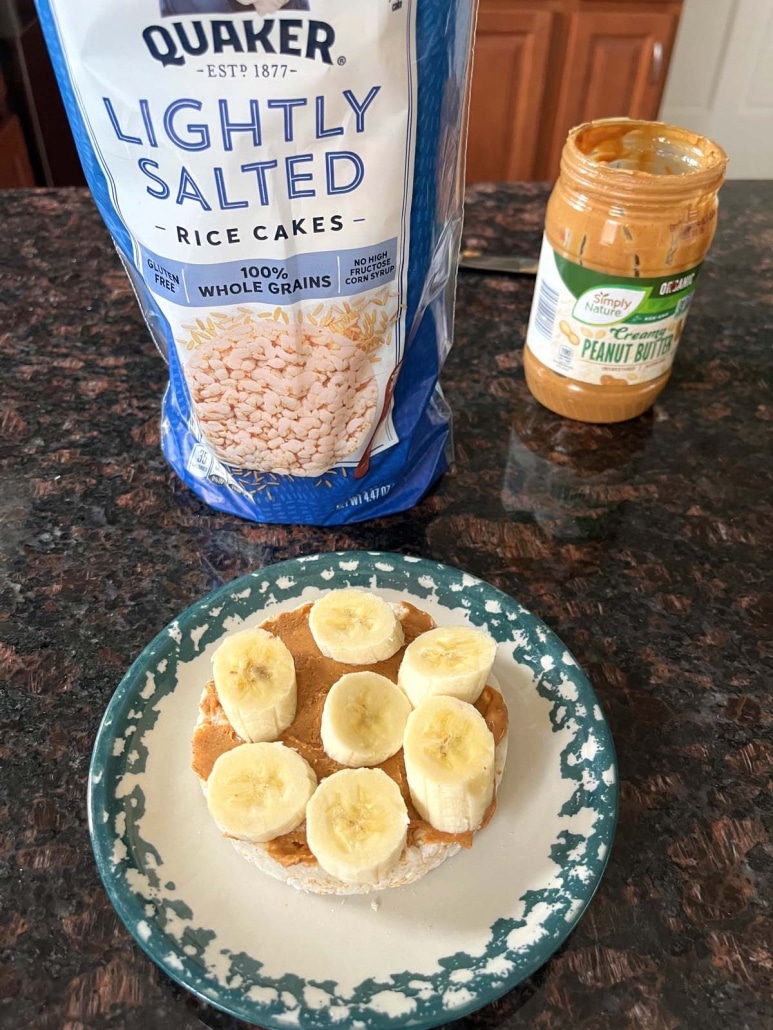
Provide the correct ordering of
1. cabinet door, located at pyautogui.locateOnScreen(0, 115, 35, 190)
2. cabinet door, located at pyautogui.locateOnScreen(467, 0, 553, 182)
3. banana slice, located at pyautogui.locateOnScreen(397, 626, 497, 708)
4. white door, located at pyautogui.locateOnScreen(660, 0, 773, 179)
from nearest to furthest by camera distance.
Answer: banana slice, located at pyautogui.locateOnScreen(397, 626, 497, 708), cabinet door, located at pyautogui.locateOnScreen(0, 115, 35, 190), cabinet door, located at pyautogui.locateOnScreen(467, 0, 553, 182), white door, located at pyautogui.locateOnScreen(660, 0, 773, 179)

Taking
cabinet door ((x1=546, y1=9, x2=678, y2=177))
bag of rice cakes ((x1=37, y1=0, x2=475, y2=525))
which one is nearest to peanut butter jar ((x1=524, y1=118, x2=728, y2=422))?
bag of rice cakes ((x1=37, y1=0, x2=475, y2=525))

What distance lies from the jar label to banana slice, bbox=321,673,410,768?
44 centimetres

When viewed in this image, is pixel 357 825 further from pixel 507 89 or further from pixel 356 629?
pixel 507 89

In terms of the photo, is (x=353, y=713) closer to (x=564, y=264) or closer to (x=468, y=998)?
(x=468, y=998)

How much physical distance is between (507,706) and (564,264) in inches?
17.8

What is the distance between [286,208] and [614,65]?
6.21 ft

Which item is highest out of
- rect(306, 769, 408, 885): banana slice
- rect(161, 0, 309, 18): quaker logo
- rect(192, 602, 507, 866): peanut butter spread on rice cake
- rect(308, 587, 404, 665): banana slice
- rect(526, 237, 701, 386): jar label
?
rect(161, 0, 309, 18): quaker logo

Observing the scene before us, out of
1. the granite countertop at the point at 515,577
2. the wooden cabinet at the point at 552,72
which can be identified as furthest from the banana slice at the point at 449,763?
the wooden cabinet at the point at 552,72

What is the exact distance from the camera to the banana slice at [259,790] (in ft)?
1.86

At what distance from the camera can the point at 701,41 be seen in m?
2.49

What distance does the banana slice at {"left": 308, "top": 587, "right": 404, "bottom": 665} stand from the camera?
66 centimetres

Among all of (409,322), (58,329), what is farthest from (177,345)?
(58,329)

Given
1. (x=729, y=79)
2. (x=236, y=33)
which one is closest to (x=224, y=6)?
(x=236, y=33)

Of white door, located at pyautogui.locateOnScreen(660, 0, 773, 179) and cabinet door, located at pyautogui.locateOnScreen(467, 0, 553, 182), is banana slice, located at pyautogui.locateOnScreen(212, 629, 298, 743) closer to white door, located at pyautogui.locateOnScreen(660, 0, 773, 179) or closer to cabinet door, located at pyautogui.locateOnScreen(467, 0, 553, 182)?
cabinet door, located at pyautogui.locateOnScreen(467, 0, 553, 182)
